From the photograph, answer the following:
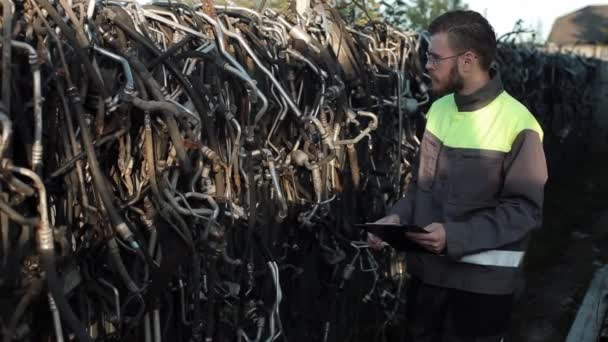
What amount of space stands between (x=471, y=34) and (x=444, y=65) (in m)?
0.16

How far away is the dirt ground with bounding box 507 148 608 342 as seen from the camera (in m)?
5.11

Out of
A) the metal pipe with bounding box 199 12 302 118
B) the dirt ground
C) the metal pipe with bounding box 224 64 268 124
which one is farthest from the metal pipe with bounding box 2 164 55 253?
the dirt ground

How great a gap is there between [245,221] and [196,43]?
758mm

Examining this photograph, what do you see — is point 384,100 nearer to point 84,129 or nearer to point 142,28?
point 142,28

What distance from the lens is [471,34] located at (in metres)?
2.61

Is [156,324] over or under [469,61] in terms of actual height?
under

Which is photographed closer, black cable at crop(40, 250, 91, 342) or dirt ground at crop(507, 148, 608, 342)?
black cable at crop(40, 250, 91, 342)

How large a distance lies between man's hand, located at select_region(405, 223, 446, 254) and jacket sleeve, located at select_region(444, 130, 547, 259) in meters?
0.02

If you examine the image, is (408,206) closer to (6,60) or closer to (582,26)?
(6,60)

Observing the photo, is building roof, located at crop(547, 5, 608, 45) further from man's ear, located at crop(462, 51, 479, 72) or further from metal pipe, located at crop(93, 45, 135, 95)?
metal pipe, located at crop(93, 45, 135, 95)

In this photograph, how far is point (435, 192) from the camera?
2809mm

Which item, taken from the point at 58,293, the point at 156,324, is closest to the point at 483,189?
the point at 156,324

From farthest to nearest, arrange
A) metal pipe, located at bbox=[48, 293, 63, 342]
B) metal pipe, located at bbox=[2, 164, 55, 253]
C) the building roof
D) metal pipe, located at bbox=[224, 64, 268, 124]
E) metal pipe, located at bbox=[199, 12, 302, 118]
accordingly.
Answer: the building roof → metal pipe, located at bbox=[199, 12, 302, 118] → metal pipe, located at bbox=[224, 64, 268, 124] → metal pipe, located at bbox=[48, 293, 63, 342] → metal pipe, located at bbox=[2, 164, 55, 253]

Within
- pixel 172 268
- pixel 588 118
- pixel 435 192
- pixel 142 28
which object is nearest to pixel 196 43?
pixel 142 28
